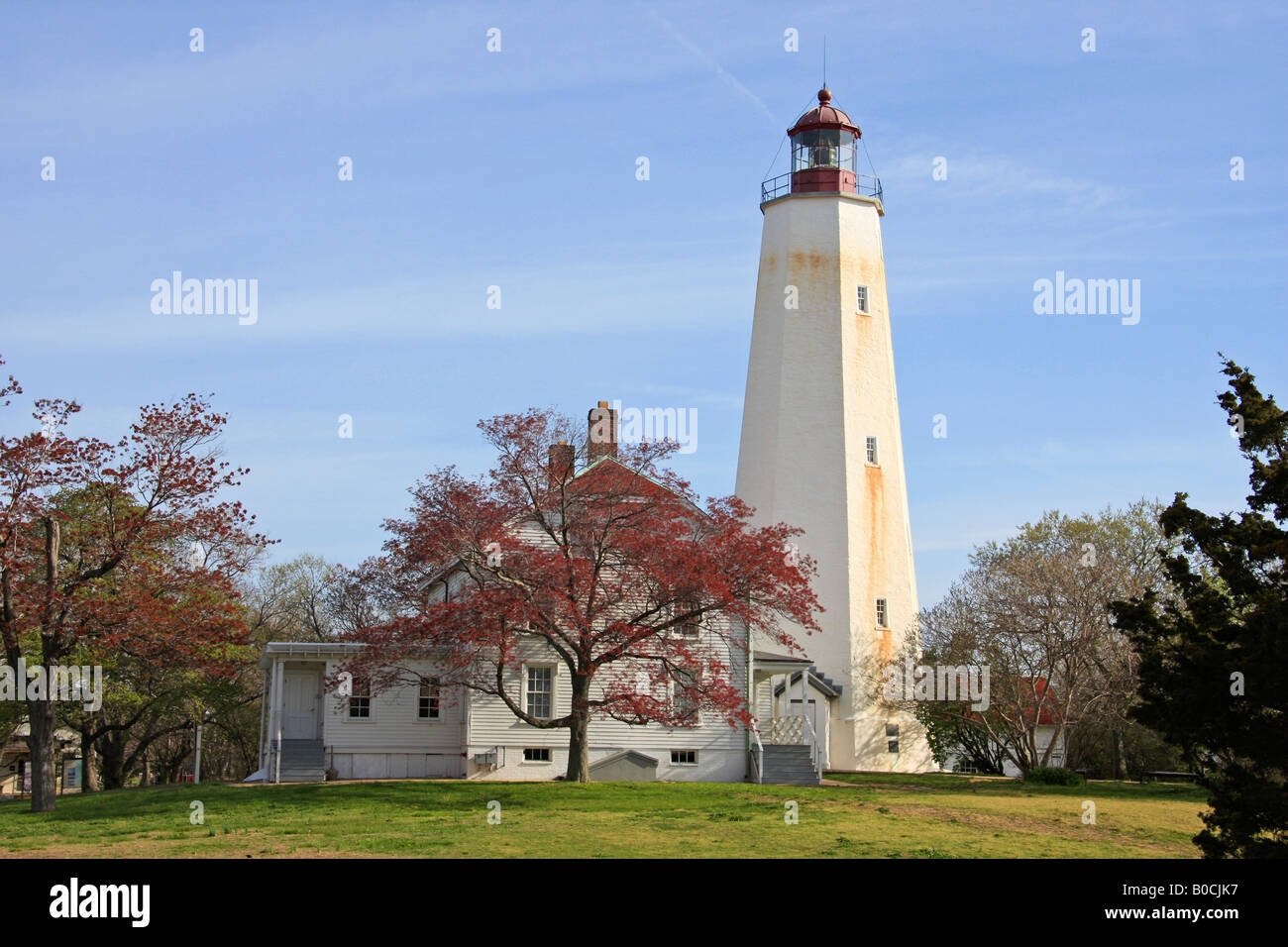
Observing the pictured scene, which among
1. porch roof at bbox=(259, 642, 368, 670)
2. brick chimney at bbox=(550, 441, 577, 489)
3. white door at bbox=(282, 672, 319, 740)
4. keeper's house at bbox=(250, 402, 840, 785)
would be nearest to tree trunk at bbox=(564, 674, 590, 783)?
keeper's house at bbox=(250, 402, 840, 785)

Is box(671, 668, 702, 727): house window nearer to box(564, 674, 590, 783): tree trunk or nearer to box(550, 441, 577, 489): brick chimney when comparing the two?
box(564, 674, 590, 783): tree trunk

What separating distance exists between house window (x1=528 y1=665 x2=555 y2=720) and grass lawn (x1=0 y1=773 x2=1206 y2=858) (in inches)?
158

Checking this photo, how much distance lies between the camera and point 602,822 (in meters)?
21.7

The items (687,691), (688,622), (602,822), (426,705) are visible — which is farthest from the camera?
(426,705)

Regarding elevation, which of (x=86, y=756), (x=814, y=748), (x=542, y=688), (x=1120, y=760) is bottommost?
(x=1120, y=760)

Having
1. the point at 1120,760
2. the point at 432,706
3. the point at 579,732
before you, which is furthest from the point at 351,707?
the point at 1120,760

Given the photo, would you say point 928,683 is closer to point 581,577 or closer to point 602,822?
point 581,577

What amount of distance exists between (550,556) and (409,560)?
9.35 ft

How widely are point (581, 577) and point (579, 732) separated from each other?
3.83m

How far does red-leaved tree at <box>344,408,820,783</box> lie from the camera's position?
26375 millimetres

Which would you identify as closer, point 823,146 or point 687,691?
point 687,691
